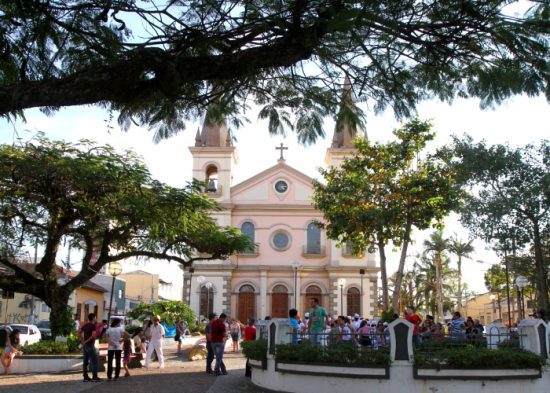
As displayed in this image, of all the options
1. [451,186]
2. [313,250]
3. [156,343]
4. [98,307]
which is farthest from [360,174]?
[98,307]

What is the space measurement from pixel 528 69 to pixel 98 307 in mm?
48259

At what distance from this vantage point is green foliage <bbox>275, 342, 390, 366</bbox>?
1147 centimetres

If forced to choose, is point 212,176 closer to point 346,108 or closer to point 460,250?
point 460,250

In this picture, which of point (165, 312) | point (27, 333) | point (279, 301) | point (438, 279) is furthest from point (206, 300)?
point (438, 279)

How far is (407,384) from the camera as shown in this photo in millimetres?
11234

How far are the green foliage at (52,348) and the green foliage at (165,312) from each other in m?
8.70

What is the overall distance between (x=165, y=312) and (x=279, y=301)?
17.9 metres

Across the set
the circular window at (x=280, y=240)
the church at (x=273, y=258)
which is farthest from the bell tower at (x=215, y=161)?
the circular window at (x=280, y=240)

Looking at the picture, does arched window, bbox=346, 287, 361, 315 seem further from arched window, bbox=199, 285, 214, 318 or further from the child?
the child

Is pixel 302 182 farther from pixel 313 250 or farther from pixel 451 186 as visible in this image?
pixel 451 186

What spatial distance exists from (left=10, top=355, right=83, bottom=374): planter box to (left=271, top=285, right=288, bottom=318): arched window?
2850 centimetres

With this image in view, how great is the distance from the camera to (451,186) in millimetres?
25609

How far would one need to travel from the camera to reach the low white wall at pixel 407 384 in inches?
440

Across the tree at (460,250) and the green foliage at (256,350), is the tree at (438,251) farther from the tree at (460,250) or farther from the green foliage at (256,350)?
the green foliage at (256,350)
